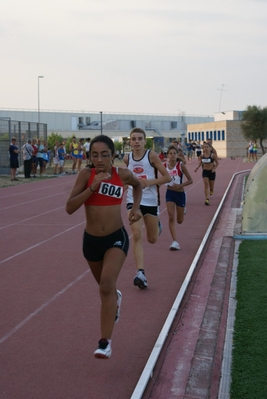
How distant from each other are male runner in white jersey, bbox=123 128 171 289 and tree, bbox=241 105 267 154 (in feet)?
152

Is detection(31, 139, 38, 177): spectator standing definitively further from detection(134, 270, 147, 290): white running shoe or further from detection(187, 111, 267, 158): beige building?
detection(187, 111, 267, 158): beige building

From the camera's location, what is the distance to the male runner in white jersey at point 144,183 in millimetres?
8000

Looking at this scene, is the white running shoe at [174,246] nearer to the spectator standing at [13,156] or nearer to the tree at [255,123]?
the spectator standing at [13,156]

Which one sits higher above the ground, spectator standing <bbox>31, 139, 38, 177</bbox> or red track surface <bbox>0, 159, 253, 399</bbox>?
spectator standing <bbox>31, 139, 38, 177</bbox>

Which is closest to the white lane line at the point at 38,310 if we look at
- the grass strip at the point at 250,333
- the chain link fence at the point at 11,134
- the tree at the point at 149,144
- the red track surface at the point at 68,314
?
the red track surface at the point at 68,314

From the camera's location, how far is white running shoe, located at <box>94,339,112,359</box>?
16.6 feet

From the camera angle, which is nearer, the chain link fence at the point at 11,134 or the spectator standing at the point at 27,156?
the spectator standing at the point at 27,156

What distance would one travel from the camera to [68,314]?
695cm

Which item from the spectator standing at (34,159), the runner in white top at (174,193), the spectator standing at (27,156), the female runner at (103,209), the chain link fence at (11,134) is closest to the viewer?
the female runner at (103,209)

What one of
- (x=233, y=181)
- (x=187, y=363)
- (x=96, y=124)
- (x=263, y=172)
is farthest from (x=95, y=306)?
(x=96, y=124)

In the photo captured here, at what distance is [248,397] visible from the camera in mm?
4539

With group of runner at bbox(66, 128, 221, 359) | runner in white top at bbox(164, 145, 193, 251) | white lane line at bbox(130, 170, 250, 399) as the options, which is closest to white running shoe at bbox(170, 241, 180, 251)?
runner in white top at bbox(164, 145, 193, 251)

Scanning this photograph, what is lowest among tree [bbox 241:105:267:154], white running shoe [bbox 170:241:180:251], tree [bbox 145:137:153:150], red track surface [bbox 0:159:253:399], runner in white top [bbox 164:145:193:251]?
red track surface [bbox 0:159:253:399]

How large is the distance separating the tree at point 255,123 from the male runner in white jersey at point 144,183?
46406mm
